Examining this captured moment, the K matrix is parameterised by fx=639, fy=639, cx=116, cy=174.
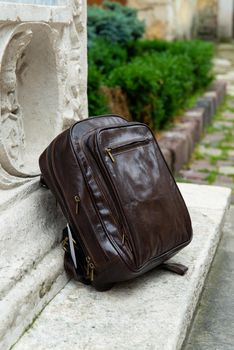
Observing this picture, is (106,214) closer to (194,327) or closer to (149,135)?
(149,135)

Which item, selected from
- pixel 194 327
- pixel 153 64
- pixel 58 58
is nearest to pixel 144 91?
pixel 153 64

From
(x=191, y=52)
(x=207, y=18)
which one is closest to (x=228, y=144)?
(x=191, y=52)

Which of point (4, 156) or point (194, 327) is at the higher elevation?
point (4, 156)

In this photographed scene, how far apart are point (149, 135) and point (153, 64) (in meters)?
2.94

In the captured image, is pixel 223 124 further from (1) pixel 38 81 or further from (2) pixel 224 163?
(1) pixel 38 81

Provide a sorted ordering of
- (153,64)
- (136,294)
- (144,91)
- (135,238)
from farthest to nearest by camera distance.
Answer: (153,64)
(144,91)
(136,294)
(135,238)

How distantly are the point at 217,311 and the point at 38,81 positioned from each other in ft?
3.35

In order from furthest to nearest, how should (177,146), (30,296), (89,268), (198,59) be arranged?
(198,59) → (177,146) → (89,268) → (30,296)

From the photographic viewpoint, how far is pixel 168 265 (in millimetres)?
2189

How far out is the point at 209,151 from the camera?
4980 mm

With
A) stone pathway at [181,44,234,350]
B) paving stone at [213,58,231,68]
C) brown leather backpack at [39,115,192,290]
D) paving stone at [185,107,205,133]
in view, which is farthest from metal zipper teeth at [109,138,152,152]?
paving stone at [213,58,231,68]

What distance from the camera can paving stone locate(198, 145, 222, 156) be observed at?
492cm

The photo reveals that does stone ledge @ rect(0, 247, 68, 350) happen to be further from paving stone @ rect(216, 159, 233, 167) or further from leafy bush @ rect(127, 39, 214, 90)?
leafy bush @ rect(127, 39, 214, 90)

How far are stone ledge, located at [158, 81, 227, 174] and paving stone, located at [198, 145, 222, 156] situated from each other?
0.24ft
